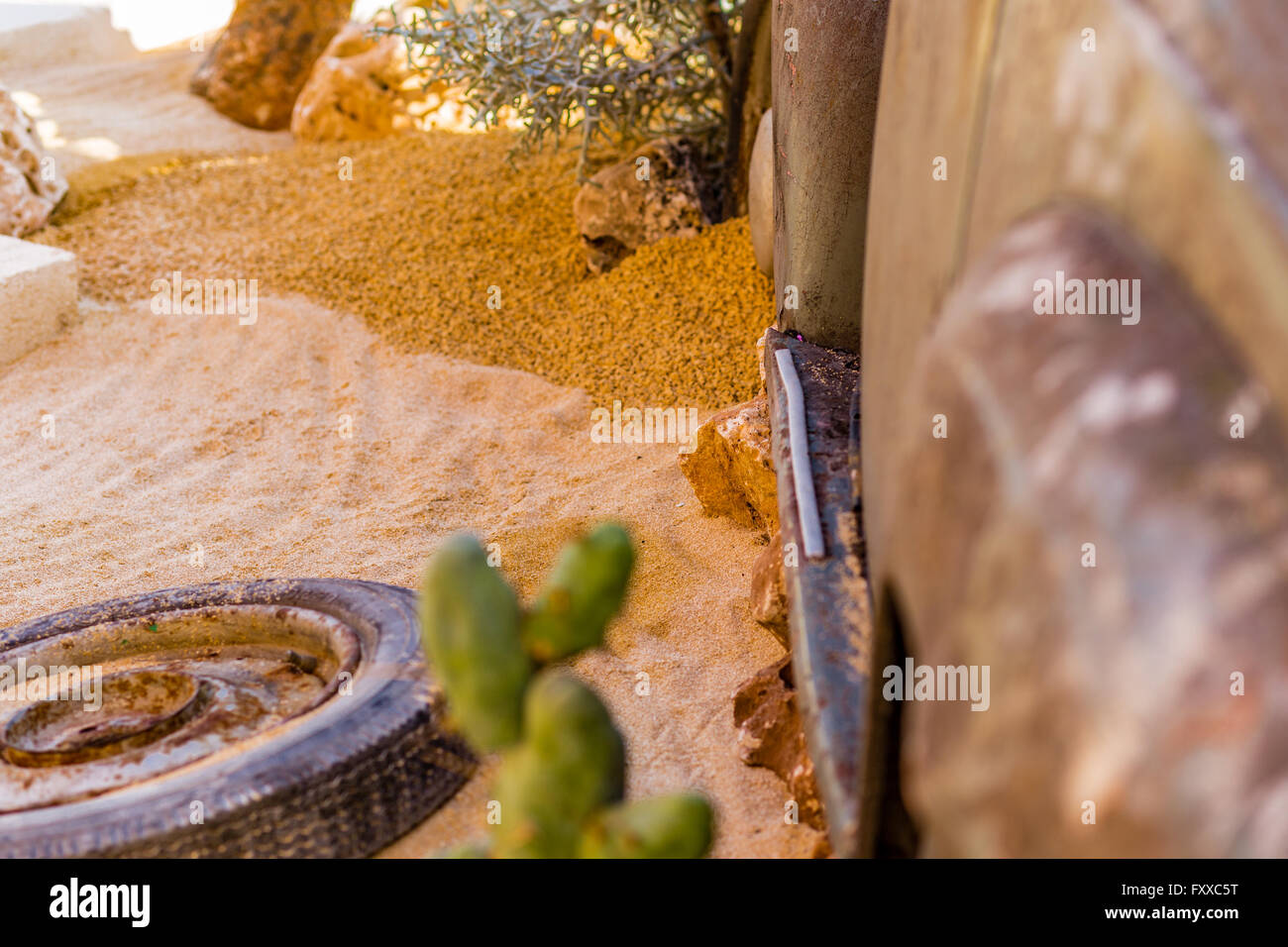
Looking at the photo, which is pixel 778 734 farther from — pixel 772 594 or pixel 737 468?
pixel 737 468

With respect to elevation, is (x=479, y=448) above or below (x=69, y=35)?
below

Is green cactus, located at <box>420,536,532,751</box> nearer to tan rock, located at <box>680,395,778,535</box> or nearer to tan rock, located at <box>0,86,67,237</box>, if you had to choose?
tan rock, located at <box>680,395,778,535</box>

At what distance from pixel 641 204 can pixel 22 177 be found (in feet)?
9.86

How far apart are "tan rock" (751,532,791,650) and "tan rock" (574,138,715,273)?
2.56m

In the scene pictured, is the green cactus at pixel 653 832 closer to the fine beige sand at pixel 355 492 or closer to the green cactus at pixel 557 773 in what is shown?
the green cactus at pixel 557 773

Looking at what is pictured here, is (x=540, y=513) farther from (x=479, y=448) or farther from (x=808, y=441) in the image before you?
(x=808, y=441)

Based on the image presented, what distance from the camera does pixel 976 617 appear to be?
0.87 meters

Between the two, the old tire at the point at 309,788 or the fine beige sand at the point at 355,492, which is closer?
the old tire at the point at 309,788

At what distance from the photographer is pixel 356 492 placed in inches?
142

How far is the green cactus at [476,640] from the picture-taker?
41.0 inches

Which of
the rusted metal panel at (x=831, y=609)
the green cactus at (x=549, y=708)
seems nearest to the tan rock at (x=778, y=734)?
the rusted metal panel at (x=831, y=609)

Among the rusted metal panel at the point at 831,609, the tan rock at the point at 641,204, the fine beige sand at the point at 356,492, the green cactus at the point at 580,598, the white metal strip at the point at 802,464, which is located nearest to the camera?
the green cactus at the point at 580,598

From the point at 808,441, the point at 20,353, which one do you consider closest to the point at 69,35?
the point at 20,353
